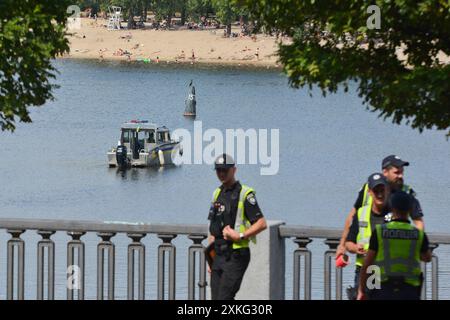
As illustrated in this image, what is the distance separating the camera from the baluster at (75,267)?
45.1ft

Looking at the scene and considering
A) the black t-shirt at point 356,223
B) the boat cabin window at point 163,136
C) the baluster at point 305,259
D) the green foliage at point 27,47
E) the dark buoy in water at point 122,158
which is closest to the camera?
the black t-shirt at point 356,223

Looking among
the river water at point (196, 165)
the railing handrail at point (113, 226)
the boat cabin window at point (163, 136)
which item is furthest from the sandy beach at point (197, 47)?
the railing handrail at point (113, 226)

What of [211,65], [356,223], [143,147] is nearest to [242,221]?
[356,223]

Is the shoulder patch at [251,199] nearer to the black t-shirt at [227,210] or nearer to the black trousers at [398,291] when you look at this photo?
the black t-shirt at [227,210]

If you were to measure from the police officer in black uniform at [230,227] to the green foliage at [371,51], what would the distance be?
391 cm

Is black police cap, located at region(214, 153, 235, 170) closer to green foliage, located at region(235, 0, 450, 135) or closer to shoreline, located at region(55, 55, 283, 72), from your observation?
green foliage, located at region(235, 0, 450, 135)

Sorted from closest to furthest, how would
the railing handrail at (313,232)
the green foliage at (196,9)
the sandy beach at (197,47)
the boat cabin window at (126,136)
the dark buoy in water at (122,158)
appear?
the railing handrail at (313,232), the dark buoy in water at (122,158), the boat cabin window at (126,136), the sandy beach at (197,47), the green foliage at (196,9)

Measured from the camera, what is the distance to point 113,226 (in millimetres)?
13570

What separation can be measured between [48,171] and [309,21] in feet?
214

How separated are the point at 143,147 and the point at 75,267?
69.6 m

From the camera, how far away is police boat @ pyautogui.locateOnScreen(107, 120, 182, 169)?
80.4m

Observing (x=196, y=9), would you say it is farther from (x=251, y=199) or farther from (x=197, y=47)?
(x=251, y=199)

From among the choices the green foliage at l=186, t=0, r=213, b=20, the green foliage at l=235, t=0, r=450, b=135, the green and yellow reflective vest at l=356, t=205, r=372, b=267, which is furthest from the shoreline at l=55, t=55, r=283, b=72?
the green and yellow reflective vest at l=356, t=205, r=372, b=267

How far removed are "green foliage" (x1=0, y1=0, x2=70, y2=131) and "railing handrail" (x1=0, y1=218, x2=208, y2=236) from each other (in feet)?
13.6
